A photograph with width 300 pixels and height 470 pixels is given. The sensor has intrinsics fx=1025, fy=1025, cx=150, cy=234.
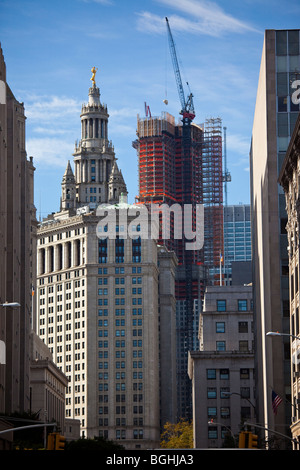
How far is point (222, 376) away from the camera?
528 feet

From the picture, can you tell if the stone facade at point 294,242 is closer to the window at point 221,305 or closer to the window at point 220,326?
the window at point 220,326

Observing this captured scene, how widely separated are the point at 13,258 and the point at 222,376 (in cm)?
5228

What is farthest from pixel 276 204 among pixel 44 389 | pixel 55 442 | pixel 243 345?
pixel 243 345

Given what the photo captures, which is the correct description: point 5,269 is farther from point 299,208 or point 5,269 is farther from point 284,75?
point 299,208

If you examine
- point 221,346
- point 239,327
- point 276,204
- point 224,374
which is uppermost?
point 276,204

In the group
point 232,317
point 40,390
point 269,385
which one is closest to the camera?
point 269,385

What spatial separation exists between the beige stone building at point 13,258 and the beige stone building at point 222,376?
3047 cm

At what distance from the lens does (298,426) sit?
3147 inches

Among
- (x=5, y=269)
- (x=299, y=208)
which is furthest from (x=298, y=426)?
(x=5, y=269)

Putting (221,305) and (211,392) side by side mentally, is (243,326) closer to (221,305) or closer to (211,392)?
(221,305)

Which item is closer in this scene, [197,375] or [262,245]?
[262,245]

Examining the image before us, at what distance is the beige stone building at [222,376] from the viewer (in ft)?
511

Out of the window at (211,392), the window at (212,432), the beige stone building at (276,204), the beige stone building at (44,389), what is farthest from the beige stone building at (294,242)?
the window at (211,392)
